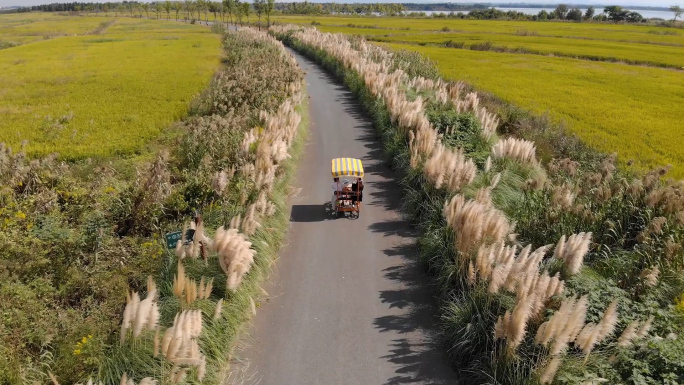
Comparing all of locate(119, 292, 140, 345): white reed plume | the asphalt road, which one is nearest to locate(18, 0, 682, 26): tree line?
the asphalt road

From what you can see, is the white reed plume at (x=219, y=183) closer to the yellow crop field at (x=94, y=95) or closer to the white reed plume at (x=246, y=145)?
the white reed plume at (x=246, y=145)

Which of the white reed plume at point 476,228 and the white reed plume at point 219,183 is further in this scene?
the white reed plume at point 219,183

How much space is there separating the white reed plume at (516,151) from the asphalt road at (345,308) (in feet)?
10.3

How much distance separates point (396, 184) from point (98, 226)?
322 inches

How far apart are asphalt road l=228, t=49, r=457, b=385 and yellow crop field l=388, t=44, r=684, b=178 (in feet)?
35.7

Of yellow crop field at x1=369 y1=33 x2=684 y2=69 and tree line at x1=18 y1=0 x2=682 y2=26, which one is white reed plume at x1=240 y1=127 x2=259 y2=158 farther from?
tree line at x1=18 y1=0 x2=682 y2=26

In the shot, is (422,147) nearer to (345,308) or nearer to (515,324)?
(345,308)

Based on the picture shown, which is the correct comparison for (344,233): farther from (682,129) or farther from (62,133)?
(682,129)

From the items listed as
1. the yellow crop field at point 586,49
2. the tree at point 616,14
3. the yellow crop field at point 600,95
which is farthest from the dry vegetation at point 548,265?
the tree at point 616,14

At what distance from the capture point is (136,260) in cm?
860

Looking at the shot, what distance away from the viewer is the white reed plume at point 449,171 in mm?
10188

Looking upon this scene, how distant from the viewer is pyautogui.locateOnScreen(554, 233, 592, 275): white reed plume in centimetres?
695

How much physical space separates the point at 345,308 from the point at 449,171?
4.32 meters

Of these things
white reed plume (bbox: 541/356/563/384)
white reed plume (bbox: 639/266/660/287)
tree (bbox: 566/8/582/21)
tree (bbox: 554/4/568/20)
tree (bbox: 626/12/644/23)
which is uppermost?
tree (bbox: 554/4/568/20)
